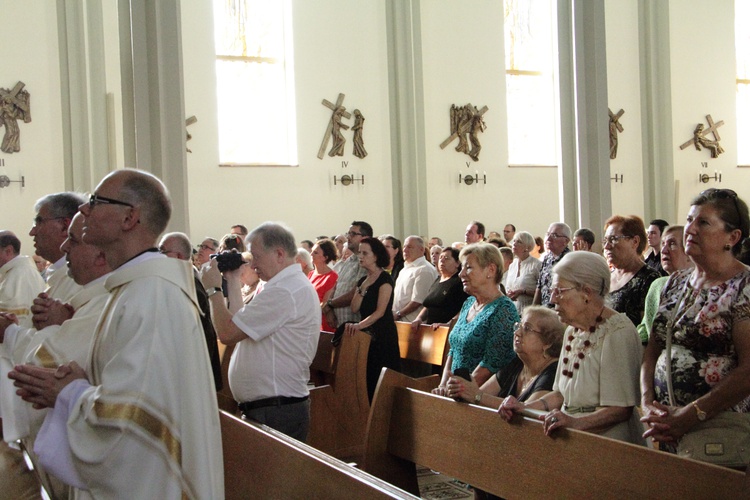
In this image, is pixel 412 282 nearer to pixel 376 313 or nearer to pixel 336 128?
pixel 376 313

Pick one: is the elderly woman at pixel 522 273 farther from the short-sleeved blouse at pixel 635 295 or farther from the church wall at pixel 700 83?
the church wall at pixel 700 83

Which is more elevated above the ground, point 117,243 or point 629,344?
point 117,243

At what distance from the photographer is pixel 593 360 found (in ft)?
10.0

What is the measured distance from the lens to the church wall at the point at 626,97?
16766 mm

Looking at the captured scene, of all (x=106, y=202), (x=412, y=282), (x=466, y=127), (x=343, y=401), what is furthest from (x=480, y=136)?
(x=106, y=202)

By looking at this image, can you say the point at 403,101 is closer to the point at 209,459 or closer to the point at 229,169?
the point at 229,169

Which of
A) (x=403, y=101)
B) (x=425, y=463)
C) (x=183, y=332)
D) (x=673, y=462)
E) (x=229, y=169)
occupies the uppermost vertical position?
(x=403, y=101)

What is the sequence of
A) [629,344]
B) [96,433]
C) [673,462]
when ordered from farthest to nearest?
[629,344], [673,462], [96,433]

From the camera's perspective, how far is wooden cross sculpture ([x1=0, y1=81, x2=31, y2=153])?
12.6 metres

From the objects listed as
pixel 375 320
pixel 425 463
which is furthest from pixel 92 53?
pixel 425 463

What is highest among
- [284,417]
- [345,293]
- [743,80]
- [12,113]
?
[743,80]

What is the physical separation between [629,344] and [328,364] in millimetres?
2882

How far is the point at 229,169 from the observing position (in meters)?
14.2

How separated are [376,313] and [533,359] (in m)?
2.32
